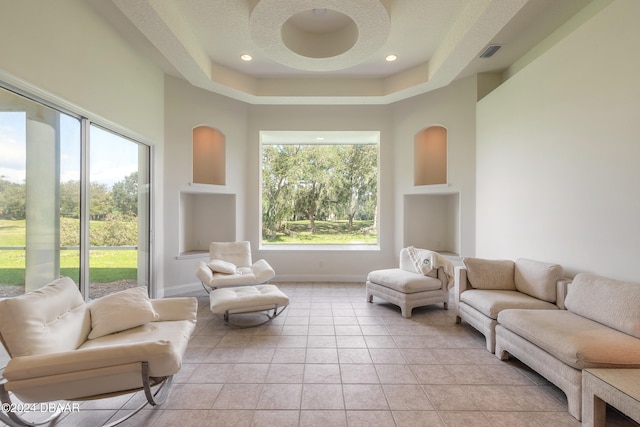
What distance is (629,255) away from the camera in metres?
2.22

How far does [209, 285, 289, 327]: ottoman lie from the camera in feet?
9.98

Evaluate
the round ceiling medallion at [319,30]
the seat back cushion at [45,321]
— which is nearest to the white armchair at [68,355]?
the seat back cushion at [45,321]

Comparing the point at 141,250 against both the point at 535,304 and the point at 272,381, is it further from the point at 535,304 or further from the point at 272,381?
the point at 535,304

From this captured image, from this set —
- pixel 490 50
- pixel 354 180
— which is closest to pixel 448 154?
pixel 490 50

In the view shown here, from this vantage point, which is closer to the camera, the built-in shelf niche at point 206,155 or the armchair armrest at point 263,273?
the armchair armrest at point 263,273

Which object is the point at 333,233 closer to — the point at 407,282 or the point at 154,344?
the point at 407,282

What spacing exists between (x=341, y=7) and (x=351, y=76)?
1956 millimetres

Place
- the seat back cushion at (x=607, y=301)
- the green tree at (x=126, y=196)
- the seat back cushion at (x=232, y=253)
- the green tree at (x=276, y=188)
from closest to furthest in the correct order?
the seat back cushion at (x=607, y=301), the green tree at (x=126, y=196), the seat back cushion at (x=232, y=253), the green tree at (x=276, y=188)

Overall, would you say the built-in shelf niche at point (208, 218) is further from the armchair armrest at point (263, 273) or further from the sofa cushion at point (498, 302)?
the sofa cushion at point (498, 302)

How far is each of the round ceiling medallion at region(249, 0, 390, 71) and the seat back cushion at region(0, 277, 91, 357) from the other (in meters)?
2.88

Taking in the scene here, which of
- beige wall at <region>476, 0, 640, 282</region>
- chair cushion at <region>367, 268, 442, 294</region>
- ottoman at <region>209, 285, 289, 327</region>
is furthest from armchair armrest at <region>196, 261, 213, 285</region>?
beige wall at <region>476, 0, 640, 282</region>

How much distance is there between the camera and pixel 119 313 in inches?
83.2

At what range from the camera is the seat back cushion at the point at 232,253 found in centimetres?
436

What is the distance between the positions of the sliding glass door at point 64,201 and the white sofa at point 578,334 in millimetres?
4137
